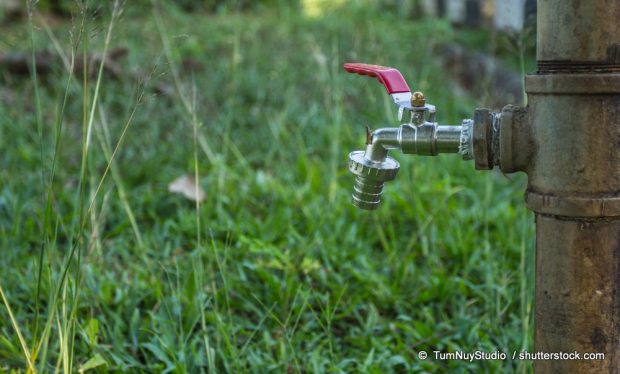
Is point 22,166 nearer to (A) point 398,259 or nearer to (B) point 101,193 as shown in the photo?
(B) point 101,193

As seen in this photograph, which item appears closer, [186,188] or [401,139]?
[401,139]

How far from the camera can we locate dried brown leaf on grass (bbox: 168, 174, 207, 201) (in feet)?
7.72

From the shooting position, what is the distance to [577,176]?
106cm

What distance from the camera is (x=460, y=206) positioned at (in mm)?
2426

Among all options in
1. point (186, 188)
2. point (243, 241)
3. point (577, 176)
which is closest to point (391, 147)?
point (577, 176)

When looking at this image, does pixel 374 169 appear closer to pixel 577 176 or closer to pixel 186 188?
pixel 577 176

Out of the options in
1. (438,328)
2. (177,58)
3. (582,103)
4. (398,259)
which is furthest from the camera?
(177,58)

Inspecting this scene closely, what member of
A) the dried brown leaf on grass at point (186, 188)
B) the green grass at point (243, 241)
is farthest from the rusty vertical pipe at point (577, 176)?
the dried brown leaf on grass at point (186, 188)

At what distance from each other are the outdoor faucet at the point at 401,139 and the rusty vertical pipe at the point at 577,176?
119 mm

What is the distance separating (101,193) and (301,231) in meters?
0.67

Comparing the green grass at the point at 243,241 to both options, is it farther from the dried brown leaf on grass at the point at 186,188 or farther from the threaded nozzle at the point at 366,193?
the threaded nozzle at the point at 366,193

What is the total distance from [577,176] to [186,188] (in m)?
1.54

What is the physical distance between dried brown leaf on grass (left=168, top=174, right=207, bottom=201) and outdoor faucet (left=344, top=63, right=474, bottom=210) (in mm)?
1186

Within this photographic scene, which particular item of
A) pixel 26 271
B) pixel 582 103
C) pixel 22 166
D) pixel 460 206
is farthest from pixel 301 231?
pixel 582 103
